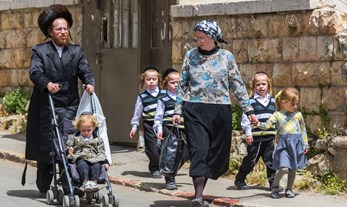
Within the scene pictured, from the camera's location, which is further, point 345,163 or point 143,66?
point 143,66

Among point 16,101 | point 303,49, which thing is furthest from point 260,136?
point 16,101

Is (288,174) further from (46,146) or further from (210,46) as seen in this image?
(46,146)

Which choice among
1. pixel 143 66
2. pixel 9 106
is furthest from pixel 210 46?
pixel 9 106

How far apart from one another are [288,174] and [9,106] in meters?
7.30

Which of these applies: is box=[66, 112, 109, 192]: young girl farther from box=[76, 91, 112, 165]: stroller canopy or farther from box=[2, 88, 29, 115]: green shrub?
box=[2, 88, 29, 115]: green shrub

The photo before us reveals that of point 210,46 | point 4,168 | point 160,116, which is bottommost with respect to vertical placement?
point 4,168

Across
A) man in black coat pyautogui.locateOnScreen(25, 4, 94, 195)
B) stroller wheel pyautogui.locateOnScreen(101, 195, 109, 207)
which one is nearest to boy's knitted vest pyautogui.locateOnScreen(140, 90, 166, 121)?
man in black coat pyautogui.locateOnScreen(25, 4, 94, 195)

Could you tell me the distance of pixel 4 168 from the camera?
1246 cm

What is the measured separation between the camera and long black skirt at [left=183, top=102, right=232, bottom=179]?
29.5 feet

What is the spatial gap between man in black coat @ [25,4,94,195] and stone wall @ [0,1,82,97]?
5775mm

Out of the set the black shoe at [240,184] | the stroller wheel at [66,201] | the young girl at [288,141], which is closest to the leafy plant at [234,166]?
the black shoe at [240,184]

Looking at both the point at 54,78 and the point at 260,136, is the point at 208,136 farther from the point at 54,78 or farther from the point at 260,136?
the point at 54,78

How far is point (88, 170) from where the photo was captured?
Answer: 29.5 ft

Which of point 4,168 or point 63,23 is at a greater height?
point 63,23
